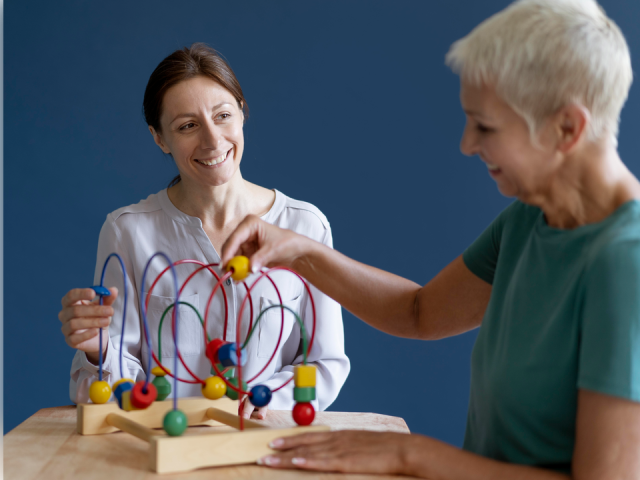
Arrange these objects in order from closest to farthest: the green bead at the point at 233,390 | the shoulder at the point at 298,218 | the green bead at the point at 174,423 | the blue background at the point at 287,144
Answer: the green bead at the point at 174,423, the green bead at the point at 233,390, the shoulder at the point at 298,218, the blue background at the point at 287,144

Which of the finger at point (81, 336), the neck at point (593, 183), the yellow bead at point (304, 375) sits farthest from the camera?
the finger at point (81, 336)

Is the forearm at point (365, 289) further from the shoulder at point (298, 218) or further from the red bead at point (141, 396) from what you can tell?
the shoulder at point (298, 218)

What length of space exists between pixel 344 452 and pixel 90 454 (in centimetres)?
46

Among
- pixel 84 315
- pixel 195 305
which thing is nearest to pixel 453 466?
pixel 84 315

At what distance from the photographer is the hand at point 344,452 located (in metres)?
0.97

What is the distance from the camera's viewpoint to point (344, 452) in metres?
0.99

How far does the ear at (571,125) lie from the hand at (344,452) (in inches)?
19.8

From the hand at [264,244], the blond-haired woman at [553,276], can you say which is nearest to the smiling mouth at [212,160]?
the hand at [264,244]

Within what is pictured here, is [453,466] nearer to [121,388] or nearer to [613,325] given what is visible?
[613,325]

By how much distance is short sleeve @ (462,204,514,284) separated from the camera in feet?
3.96

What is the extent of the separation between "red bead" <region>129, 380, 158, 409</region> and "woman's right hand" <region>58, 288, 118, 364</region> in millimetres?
247

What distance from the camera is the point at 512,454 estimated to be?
98cm

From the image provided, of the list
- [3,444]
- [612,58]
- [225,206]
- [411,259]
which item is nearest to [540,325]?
[612,58]

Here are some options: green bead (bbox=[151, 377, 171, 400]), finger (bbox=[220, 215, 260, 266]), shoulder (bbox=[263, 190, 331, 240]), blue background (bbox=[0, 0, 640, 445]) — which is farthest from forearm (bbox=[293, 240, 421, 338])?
blue background (bbox=[0, 0, 640, 445])
